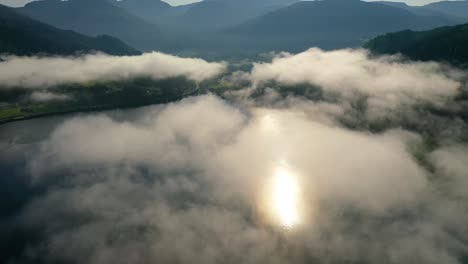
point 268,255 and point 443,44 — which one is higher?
point 443,44

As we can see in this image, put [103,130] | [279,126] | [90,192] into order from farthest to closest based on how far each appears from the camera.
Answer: [279,126]
[103,130]
[90,192]

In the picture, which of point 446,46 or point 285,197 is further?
point 446,46

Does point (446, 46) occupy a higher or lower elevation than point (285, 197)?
higher

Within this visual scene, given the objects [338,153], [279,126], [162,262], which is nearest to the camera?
[162,262]

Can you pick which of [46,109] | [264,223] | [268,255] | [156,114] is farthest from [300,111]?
[46,109]

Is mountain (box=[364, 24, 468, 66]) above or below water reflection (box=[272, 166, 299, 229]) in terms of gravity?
above

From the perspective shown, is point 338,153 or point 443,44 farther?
point 443,44

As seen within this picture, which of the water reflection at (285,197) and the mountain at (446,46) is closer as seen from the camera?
the water reflection at (285,197)

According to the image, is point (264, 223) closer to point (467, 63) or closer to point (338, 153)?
point (338, 153)

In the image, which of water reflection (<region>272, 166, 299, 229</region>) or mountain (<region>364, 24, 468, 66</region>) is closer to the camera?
water reflection (<region>272, 166, 299, 229</region>)

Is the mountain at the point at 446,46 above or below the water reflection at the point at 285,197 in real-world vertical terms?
above
